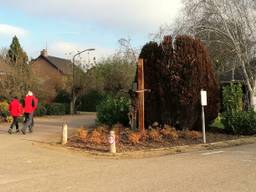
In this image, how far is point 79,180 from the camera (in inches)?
408

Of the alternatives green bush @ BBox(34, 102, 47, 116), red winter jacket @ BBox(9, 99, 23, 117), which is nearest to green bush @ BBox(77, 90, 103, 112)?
green bush @ BBox(34, 102, 47, 116)

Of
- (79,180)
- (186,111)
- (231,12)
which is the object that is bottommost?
(79,180)

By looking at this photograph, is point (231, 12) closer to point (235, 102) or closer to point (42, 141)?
point (235, 102)

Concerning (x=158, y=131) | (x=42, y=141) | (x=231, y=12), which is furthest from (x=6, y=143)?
(x=231, y=12)

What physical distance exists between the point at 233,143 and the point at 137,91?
4.43m

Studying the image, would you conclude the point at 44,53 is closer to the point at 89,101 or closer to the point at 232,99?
the point at 89,101

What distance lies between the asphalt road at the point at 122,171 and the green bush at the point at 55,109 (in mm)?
28312

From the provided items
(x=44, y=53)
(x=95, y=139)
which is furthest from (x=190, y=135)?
(x=44, y=53)

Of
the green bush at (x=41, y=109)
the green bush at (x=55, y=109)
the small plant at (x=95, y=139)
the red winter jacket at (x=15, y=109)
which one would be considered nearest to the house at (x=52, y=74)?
the green bush at (x=55, y=109)

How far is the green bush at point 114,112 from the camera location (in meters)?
23.1

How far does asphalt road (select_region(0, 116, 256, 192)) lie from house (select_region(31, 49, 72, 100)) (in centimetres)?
2784

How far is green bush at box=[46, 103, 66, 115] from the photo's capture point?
146ft

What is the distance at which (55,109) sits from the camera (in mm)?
45656

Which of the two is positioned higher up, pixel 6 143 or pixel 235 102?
pixel 235 102
